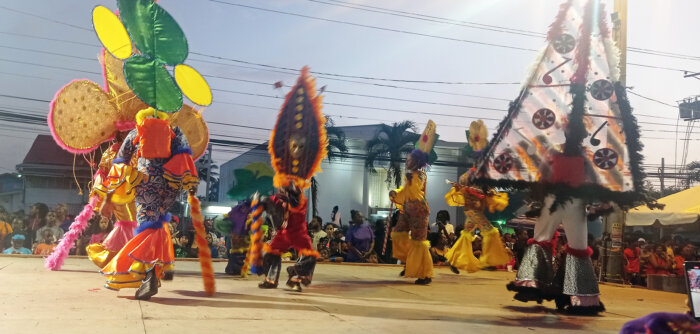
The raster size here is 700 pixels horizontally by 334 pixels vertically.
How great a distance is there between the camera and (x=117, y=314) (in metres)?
4.61

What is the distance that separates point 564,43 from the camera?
633 cm

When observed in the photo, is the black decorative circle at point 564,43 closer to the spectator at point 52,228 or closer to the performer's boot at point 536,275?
the performer's boot at point 536,275

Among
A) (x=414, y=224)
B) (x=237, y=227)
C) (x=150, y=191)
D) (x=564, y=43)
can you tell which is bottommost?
(x=237, y=227)

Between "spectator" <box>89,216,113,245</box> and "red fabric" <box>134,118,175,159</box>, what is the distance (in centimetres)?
533

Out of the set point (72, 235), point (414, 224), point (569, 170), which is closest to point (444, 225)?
point (414, 224)

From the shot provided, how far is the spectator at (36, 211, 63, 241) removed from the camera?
432 inches

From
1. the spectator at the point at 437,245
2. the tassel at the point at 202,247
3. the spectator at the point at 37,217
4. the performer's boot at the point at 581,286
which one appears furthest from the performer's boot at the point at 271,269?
the spectator at the point at 437,245

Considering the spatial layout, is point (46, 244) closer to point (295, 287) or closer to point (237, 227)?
point (237, 227)

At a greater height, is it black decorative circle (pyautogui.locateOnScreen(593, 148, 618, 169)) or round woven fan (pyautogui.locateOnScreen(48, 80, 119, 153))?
round woven fan (pyautogui.locateOnScreen(48, 80, 119, 153))

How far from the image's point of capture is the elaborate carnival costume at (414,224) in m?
8.79

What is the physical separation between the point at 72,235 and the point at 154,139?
8.39 feet

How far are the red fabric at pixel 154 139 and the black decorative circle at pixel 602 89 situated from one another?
171 inches

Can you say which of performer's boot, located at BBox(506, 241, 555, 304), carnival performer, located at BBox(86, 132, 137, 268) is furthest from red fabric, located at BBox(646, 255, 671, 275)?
carnival performer, located at BBox(86, 132, 137, 268)

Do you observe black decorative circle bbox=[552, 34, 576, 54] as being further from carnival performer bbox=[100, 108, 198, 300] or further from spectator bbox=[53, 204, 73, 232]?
spectator bbox=[53, 204, 73, 232]
